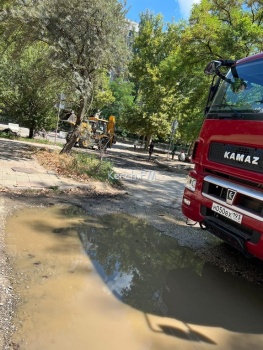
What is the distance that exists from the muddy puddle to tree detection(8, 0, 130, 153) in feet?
25.7

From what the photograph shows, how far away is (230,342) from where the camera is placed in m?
3.06

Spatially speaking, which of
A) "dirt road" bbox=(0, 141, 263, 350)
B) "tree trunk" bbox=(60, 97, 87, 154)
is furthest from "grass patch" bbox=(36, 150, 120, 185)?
"tree trunk" bbox=(60, 97, 87, 154)

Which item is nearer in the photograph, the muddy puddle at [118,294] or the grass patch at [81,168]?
the muddy puddle at [118,294]

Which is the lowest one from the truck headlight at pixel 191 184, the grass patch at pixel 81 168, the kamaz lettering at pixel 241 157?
the grass patch at pixel 81 168

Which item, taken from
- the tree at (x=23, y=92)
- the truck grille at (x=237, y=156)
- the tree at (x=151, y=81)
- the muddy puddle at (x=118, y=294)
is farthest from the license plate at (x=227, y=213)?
the tree at (x=151, y=81)

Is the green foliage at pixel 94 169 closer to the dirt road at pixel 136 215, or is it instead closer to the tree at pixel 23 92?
the dirt road at pixel 136 215

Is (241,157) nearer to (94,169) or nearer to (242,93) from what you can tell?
(242,93)

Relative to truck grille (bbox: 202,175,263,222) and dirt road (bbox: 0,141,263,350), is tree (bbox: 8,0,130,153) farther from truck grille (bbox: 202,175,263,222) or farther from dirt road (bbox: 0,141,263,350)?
truck grille (bbox: 202,175,263,222)

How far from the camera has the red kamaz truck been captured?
365 cm

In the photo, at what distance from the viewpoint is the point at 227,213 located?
156 inches

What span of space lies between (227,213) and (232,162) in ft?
2.18

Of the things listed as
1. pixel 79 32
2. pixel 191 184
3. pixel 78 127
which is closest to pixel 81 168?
pixel 78 127

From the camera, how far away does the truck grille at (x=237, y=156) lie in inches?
142

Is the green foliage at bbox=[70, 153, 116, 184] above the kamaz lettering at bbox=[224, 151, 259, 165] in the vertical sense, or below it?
below
